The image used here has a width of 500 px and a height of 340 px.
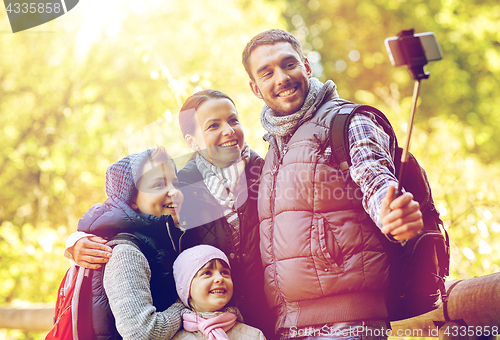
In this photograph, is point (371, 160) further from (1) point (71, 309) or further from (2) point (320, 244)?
(1) point (71, 309)

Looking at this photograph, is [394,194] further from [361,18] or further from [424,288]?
[361,18]

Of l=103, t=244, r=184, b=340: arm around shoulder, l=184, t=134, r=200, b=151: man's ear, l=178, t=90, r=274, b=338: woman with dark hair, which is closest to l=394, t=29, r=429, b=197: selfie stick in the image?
l=178, t=90, r=274, b=338: woman with dark hair

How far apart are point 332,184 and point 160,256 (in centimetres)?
97

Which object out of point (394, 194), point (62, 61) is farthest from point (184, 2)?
point (394, 194)

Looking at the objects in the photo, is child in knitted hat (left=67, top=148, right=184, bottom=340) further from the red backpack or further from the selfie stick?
the selfie stick

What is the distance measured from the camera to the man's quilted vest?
5.82ft

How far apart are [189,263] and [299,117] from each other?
90 cm

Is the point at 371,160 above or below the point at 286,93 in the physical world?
below

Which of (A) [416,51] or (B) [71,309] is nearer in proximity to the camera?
(A) [416,51]

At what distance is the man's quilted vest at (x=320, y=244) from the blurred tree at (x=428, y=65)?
3797mm

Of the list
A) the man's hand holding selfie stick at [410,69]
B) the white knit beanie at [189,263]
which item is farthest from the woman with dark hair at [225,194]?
the man's hand holding selfie stick at [410,69]

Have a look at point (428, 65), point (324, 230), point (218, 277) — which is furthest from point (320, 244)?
point (428, 65)

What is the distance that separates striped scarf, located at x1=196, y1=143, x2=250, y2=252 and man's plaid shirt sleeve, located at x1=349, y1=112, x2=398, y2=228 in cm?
77

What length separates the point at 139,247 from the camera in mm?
2143
